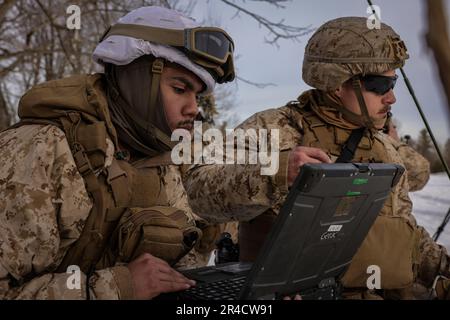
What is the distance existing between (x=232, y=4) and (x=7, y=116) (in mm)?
14365

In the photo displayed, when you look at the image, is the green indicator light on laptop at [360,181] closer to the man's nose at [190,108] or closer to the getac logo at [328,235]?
the getac logo at [328,235]

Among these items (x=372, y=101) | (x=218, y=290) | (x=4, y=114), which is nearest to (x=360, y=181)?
(x=218, y=290)

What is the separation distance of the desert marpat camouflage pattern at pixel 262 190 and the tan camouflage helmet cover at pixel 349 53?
0.28m

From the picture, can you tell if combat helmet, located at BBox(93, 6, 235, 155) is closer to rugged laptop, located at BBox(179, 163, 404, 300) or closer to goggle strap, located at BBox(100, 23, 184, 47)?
goggle strap, located at BBox(100, 23, 184, 47)

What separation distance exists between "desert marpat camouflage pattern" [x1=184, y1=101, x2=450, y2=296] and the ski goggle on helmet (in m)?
0.50

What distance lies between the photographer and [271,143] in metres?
3.04

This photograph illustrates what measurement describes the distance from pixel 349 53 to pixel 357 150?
57 cm

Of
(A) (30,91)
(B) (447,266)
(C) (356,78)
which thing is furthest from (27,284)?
(B) (447,266)

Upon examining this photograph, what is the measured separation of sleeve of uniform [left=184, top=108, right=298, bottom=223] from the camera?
2.26 meters

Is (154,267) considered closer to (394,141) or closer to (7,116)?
(394,141)

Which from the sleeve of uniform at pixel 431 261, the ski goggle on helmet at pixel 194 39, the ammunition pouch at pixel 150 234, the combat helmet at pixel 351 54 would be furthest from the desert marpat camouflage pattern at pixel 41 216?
the sleeve of uniform at pixel 431 261

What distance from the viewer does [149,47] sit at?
245 centimetres

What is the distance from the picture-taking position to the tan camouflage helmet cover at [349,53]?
10.6 feet

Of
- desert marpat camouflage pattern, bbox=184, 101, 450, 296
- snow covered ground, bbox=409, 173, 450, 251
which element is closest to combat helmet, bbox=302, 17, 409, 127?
desert marpat camouflage pattern, bbox=184, 101, 450, 296
